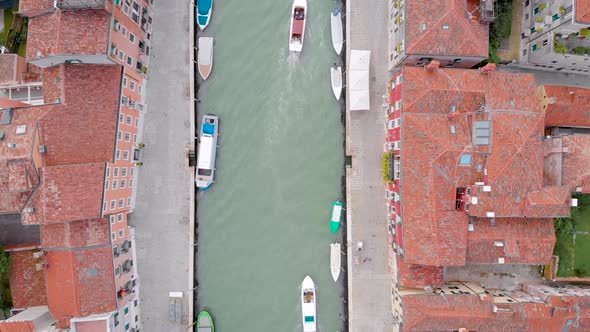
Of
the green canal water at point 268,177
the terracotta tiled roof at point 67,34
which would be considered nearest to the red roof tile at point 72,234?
the green canal water at point 268,177

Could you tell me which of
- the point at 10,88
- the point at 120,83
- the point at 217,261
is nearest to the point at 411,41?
the point at 120,83

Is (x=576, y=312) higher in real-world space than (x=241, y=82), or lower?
lower

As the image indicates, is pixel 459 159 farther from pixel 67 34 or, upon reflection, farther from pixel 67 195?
pixel 67 34

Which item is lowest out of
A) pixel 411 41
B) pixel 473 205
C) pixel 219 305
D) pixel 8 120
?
pixel 219 305

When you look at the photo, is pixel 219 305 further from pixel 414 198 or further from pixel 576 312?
pixel 576 312

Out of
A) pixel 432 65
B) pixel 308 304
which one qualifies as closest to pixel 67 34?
pixel 432 65
